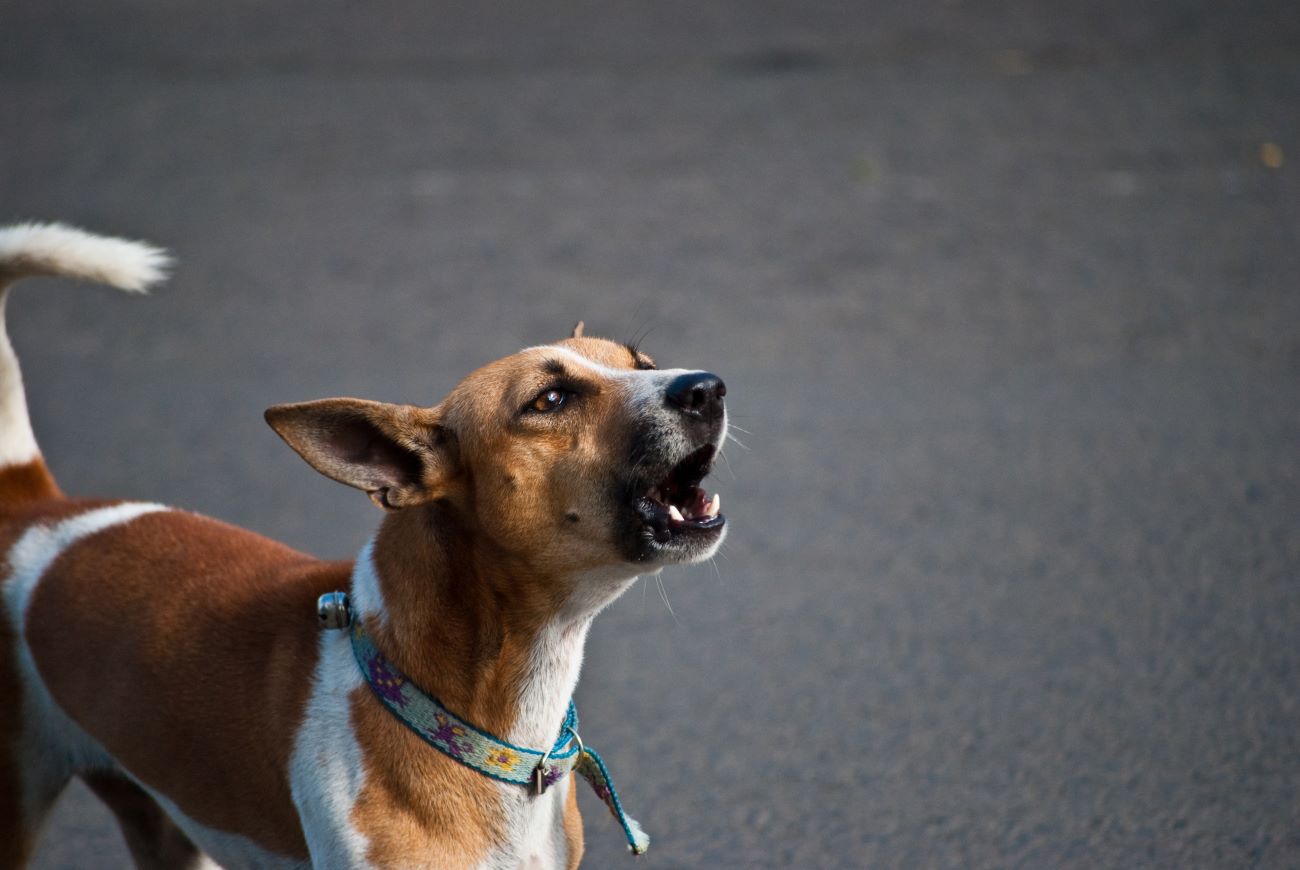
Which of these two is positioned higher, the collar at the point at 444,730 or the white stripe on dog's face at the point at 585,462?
the white stripe on dog's face at the point at 585,462

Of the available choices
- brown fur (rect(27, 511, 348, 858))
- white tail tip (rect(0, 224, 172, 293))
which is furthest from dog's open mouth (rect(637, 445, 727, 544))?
white tail tip (rect(0, 224, 172, 293))

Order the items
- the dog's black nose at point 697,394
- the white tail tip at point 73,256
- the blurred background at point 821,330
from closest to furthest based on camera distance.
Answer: the dog's black nose at point 697,394, the white tail tip at point 73,256, the blurred background at point 821,330

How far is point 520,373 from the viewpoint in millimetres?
2971

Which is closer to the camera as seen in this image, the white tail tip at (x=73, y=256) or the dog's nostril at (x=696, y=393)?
the dog's nostril at (x=696, y=393)

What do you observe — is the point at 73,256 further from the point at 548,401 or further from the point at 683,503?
the point at 683,503

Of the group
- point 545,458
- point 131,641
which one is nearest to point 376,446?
point 545,458

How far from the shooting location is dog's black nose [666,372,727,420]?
A: 2.87 m

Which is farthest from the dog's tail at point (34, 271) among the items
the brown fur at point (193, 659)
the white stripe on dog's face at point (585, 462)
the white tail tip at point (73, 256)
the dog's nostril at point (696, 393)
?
the dog's nostril at point (696, 393)

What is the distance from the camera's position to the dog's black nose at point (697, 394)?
2869 millimetres

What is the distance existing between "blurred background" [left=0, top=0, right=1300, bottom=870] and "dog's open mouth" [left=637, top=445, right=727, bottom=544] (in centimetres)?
120

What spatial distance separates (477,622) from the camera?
2.80 meters

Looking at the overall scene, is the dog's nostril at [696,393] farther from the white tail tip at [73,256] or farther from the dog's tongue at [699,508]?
the white tail tip at [73,256]

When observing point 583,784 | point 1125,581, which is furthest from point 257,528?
point 1125,581

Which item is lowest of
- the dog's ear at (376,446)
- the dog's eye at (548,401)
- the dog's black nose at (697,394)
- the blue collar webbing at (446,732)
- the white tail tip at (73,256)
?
the blue collar webbing at (446,732)
